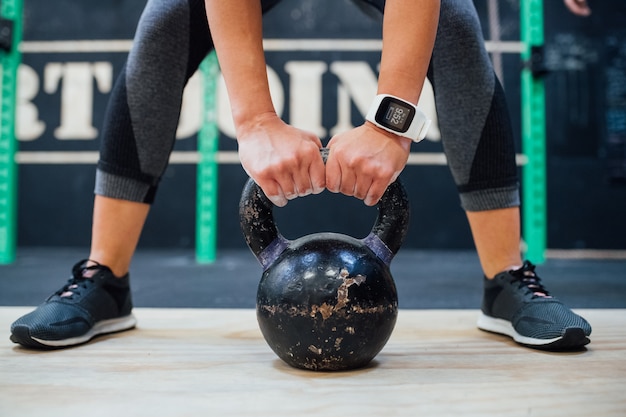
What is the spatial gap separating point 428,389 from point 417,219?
10.6ft

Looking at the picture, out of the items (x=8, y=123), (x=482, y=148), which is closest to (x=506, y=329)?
(x=482, y=148)

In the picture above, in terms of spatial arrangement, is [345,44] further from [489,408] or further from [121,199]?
[489,408]

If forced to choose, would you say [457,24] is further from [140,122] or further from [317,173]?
[140,122]

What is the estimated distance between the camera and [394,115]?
32.1 inches

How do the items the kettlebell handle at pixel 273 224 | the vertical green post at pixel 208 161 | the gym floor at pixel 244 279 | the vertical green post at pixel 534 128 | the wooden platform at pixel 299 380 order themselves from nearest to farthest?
1. the wooden platform at pixel 299 380
2. the kettlebell handle at pixel 273 224
3. the gym floor at pixel 244 279
4. the vertical green post at pixel 534 128
5. the vertical green post at pixel 208 161

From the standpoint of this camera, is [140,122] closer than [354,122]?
Yes

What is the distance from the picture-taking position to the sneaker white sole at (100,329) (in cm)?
98

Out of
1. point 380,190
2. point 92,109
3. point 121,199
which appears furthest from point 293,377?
point 92,109

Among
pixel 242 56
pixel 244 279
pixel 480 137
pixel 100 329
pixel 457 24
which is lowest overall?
pixel 244 279

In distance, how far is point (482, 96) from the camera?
1168mm

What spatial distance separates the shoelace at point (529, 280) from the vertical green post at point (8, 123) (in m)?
3.15

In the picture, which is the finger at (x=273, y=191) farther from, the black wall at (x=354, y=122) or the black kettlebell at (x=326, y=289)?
the black wall at (x=354, y=122)

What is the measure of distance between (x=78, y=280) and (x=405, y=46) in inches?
32.7

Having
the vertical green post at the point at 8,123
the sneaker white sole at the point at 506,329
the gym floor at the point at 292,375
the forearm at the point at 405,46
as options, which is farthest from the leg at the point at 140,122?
the vertical green post at the point at 8,123
